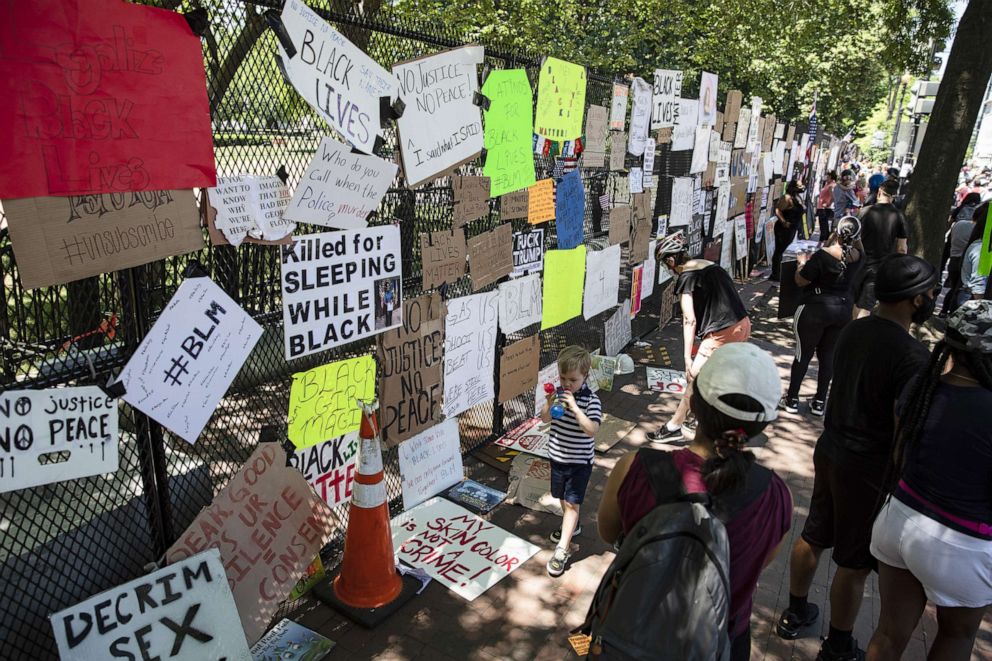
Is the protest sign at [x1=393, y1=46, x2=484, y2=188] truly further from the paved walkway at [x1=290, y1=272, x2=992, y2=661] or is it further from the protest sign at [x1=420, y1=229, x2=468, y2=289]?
the paved walkway at [x1=290, y1=272, x2=992, y2=661]

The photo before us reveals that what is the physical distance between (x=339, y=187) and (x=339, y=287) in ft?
1.84

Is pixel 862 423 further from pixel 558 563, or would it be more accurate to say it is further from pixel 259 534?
pixel 259 534

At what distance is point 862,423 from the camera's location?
331 centimetres

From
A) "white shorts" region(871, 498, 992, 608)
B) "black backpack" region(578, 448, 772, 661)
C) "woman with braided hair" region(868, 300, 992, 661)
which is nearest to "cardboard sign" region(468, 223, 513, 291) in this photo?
"woman with braided hair" region(868, 300, 992, 661)

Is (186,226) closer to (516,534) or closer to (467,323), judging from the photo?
(467,323)

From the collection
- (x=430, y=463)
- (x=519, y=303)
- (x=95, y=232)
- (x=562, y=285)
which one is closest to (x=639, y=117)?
(x=562, y=285)

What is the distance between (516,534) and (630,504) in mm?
2727

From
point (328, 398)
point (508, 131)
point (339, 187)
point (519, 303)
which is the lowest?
point (328, 398)

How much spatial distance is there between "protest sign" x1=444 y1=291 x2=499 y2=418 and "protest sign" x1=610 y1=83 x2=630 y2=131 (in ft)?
8.84

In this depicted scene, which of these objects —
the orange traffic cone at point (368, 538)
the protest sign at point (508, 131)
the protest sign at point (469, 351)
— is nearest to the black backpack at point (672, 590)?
the orange traffic cone at point (368, 538)

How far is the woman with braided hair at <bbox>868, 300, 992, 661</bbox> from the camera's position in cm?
262

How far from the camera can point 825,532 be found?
363 cm

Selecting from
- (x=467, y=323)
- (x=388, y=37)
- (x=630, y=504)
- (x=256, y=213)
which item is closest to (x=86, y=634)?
(x=256, y=213)

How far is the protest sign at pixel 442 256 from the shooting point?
4.52 metres
